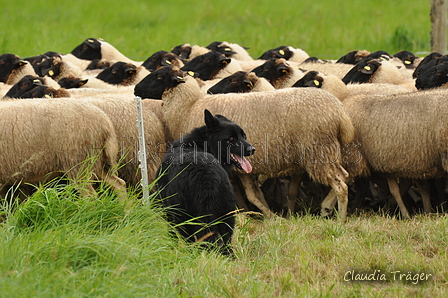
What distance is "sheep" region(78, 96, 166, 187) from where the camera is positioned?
5766mm

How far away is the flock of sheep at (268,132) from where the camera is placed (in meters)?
5.09

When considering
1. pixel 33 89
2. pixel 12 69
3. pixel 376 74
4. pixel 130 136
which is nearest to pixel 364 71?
pixel 376 74

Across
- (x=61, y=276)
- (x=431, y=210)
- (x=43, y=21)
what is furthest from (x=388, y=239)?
(x=43, y=21)

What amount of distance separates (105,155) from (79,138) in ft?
1.00

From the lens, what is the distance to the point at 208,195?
3.83 metres

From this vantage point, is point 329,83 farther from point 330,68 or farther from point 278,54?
point 278,54

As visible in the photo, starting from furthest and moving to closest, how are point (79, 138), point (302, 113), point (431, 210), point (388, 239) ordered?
point (431, 210) → point (302, 113) → point (79, 138) → point (388, 239)

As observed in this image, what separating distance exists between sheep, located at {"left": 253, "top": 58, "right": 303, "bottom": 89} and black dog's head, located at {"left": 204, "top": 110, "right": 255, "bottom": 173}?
11.2 ft

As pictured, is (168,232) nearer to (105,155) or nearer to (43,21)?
(105,155)

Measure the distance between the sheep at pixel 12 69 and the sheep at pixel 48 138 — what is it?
327 centimetres

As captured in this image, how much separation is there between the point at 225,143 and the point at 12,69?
5096 mm

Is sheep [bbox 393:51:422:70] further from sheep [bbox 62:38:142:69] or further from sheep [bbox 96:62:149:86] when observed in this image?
sheep [bbox 62:38:142:69]

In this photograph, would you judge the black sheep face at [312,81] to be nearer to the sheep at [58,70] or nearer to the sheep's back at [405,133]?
the sheep's back at [405,133]

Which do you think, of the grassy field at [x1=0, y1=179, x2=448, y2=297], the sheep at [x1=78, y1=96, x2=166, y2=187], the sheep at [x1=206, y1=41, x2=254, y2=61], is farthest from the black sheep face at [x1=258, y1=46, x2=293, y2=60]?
the grassy field at [x1=0, y1=179, x2=448, y2=297]
